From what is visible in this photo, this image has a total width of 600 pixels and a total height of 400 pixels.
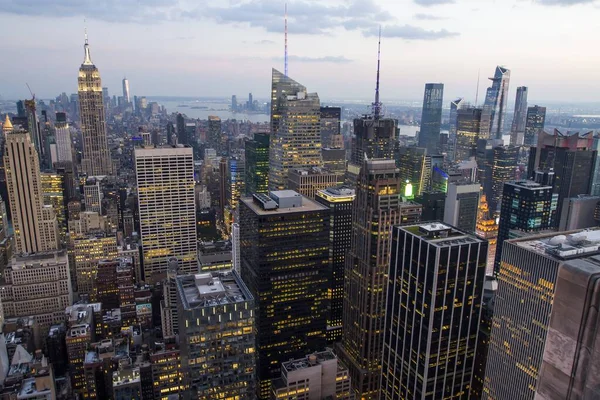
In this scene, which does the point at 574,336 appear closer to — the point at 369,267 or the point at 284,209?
the point at 369,267

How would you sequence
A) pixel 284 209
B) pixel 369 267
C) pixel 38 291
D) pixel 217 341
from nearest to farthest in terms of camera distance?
pixel 217 341
pixel 369 267
pixel 284 209
pixel 38 291

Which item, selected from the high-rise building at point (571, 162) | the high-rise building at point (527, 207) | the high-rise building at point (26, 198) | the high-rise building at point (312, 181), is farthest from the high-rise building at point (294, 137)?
the high-rise building at point (571, 162)

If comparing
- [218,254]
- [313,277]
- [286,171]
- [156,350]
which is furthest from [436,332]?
[286,171]

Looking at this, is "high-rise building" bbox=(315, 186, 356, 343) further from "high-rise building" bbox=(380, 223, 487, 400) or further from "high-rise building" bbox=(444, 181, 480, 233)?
"high-rise building" bbox=(444, 181, 480, 233)

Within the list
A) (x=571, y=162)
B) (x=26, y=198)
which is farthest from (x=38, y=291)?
(x=571, y=162)

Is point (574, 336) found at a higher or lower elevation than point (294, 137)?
higher

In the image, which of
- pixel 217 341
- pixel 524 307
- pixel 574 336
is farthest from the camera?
pixel 217 341

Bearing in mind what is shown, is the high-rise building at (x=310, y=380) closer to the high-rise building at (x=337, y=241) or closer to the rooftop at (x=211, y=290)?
the rooftop at (x=211, y=290)

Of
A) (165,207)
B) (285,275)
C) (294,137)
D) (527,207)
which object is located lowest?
(165,207)
